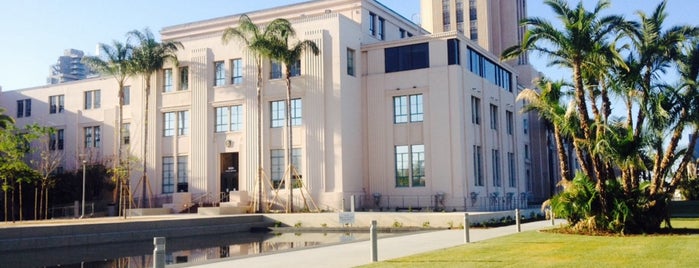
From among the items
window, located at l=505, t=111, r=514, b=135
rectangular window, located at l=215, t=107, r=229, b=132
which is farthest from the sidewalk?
window, located at l=505, t=111, r=514, b=135

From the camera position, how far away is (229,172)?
44094 mm

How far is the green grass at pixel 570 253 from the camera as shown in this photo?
13.1 metres

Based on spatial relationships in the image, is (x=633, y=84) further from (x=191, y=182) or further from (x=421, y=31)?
(x=421, y=31)

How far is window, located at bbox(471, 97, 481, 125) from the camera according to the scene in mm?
44812

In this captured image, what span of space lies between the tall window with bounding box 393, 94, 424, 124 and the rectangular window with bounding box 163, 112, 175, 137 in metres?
15.6

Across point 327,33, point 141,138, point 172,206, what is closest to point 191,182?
point 172,206

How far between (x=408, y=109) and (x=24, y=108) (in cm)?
3339

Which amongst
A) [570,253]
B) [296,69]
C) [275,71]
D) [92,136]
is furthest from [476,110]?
[570,253]

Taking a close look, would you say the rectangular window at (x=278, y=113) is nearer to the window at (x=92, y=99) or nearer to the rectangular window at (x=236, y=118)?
the rectangular window at (x=236, y=118)

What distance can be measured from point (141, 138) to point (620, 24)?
1364 inches

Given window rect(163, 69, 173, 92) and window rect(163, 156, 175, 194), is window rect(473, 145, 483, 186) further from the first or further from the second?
window rect(163, 69, 173, 92)

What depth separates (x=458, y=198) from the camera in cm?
4075

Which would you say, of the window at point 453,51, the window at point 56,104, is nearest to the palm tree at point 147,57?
the window at point 56,104

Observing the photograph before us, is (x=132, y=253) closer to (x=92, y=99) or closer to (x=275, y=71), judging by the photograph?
(x=275, y=71)
